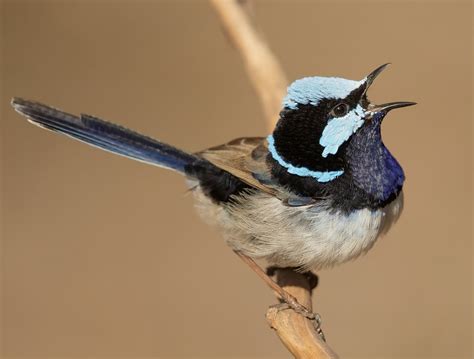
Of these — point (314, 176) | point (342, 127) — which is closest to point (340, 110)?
→ point (342, 127)

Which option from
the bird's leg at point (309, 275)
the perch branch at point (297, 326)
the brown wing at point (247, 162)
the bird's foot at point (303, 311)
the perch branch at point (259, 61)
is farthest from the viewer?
the perch branch at point (259, 61)

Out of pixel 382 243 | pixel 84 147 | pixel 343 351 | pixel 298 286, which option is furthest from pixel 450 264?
pixel 84 147

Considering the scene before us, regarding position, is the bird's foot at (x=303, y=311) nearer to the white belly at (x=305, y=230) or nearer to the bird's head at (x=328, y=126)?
the white belly at (x=305, y=230)

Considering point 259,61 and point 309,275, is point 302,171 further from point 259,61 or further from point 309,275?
point 259,61

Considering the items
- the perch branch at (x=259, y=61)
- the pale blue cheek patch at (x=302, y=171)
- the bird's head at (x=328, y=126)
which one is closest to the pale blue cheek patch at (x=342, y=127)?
the bird's head at (x=328, y=126)

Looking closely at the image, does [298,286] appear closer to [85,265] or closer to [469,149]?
[85,265]

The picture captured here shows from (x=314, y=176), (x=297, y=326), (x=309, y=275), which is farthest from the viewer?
(x=309, y=275)
